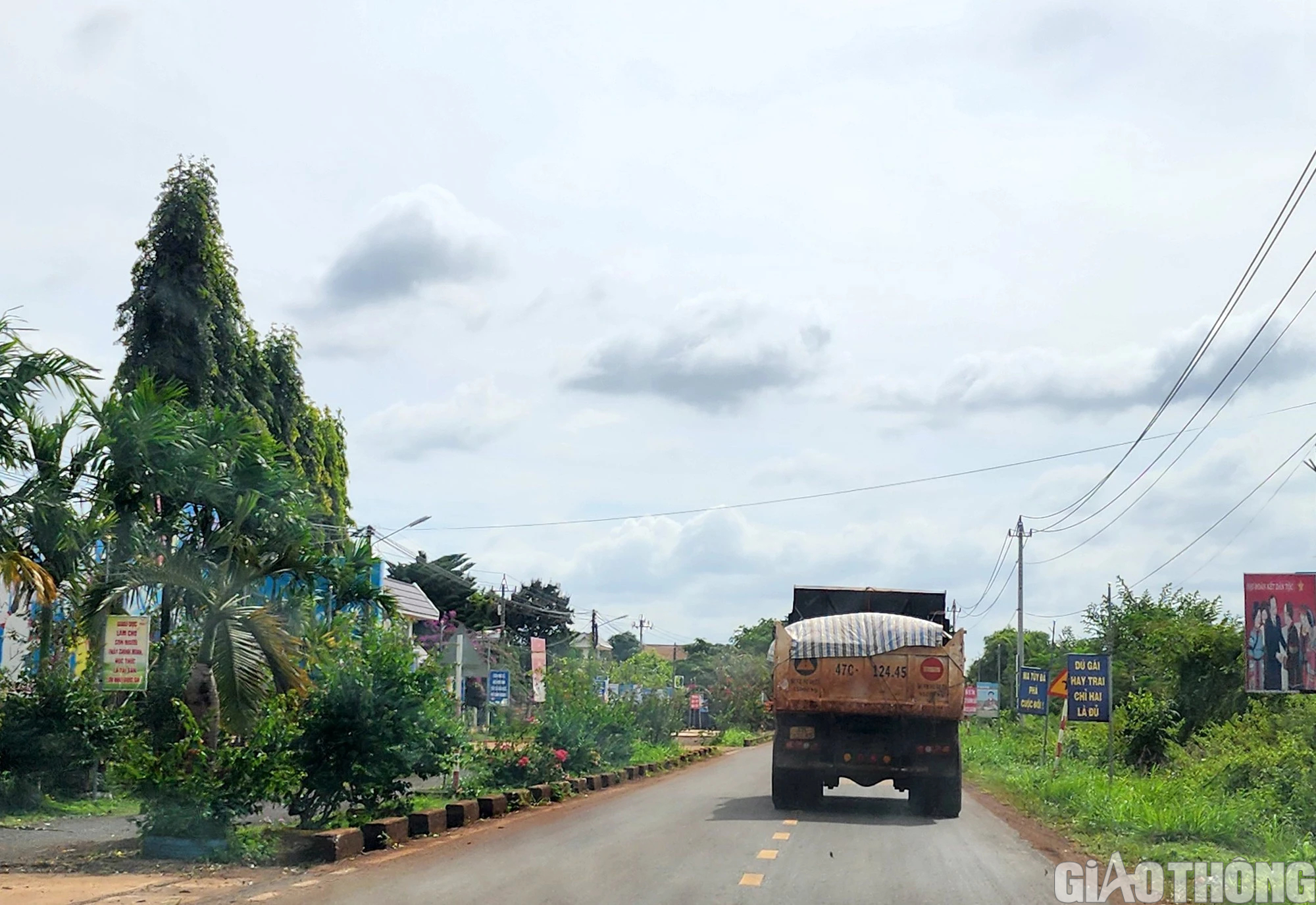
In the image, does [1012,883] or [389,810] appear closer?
[1012,883]

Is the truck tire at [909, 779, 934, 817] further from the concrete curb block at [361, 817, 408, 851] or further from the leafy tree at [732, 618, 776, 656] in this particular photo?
the leafy tree at [732, 618, 776, 656]

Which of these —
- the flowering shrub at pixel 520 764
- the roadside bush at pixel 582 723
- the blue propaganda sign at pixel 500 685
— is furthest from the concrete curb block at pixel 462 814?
the blue propaganda sign at pixel 500 685

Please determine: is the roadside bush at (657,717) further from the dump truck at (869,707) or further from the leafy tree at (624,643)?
the leafy tree at (624,643)

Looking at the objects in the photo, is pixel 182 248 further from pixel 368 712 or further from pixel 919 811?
Answer: pixel 919 811

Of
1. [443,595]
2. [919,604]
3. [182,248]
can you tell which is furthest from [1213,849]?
[443,595]

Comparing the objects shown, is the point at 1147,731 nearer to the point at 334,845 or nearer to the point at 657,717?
the point at 657,717

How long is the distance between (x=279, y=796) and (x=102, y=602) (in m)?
5.45

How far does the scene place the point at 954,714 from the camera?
58.6 feet

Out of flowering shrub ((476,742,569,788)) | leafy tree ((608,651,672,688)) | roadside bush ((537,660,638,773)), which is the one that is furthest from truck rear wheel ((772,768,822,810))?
leafy tree ((608,651,672,688))

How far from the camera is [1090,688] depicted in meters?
20.2

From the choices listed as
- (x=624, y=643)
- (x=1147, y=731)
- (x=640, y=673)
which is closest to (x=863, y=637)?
→ (x=1147, y=731)

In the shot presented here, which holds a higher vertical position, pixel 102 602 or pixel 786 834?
pixel 102 602

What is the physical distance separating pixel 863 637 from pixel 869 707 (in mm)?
957

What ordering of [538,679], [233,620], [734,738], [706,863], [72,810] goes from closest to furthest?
1. [706,863]
2. [233,620]
3. [72,810]
4. [538,679]
5. [734,738]
